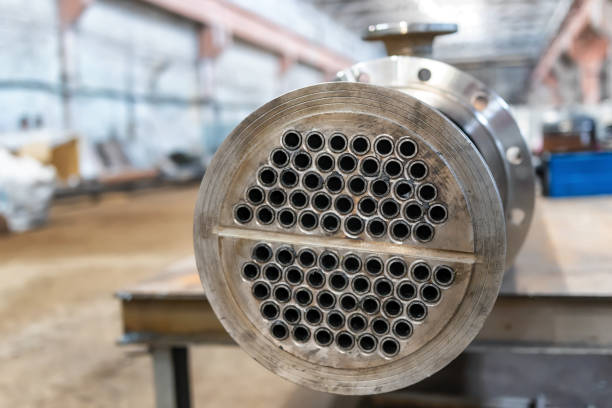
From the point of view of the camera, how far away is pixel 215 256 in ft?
2.08

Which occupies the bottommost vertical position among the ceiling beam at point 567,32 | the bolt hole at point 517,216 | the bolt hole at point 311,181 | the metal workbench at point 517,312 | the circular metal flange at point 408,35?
the metal workbench at point 517,312

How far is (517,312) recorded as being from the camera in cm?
88

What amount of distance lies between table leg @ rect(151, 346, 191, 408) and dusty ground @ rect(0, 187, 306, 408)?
0.16 feet

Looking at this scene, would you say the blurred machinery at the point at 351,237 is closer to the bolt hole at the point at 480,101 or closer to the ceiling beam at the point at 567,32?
the bolt hole at the point at 480,101

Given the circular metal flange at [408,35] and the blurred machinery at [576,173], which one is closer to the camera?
the circular metal flange at [408,35]

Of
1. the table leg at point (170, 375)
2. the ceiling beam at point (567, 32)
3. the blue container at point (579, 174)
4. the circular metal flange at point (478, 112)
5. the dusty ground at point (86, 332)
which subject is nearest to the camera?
the circular metal flange at point (478, 112)

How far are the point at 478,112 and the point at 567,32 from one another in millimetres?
10727

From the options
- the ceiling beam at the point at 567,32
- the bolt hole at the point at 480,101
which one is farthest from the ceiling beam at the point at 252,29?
the bolt hole at the point at 480,101

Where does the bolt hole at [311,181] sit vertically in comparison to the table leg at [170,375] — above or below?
above

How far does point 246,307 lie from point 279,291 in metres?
0.04

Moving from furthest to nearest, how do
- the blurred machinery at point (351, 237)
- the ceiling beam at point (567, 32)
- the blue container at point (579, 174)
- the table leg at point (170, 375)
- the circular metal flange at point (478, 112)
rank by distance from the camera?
1. the ceiling beam at point (567, 32)
2. the blue container at point (579, 174)
3. the table leg at point (170, 375)
4. the circular metal flange at point (478, 112)
5. the blurred machinery at point (351, 237)

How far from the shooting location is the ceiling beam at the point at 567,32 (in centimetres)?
801

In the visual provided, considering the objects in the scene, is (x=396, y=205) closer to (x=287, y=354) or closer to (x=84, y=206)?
(x=287, y=354)

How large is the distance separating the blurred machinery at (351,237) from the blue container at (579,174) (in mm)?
2108
